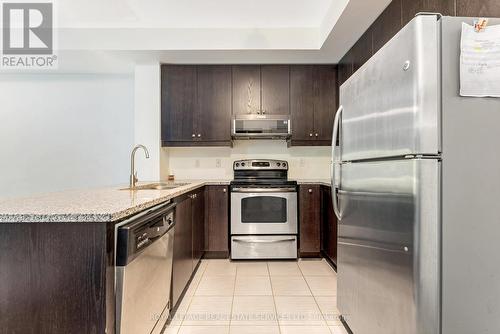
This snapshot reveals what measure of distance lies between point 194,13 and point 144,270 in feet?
8.16

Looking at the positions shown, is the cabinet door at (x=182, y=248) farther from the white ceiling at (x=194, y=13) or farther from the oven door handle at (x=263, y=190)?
the white ceiling at (x=194, y=13)

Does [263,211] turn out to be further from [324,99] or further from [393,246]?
[393,246]

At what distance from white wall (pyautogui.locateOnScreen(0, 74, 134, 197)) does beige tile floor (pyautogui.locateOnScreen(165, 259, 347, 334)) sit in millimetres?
2166

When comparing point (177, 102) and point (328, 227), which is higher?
point (177, 102)

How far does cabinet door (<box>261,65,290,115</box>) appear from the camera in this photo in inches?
142

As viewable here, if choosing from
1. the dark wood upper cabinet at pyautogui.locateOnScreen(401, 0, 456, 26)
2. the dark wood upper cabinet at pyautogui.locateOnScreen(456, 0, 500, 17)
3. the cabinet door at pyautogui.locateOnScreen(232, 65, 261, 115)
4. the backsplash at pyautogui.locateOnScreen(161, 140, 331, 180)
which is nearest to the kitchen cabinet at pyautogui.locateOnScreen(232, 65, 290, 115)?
the cabinet door at pyautogui.locateOnScreen(232, 65, 261, 115)

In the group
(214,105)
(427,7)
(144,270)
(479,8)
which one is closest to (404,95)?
(479,8)

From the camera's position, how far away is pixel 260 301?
90.9 inches

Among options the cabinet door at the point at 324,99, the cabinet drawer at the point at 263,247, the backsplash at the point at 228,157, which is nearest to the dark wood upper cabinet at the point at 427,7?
the cabinet door at the point at 324,99

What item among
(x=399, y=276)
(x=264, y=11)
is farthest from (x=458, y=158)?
(x=264, y=11)

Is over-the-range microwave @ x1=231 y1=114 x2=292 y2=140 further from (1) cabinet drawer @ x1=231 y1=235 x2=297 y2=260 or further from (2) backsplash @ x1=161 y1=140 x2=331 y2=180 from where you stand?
(1) cabinet drawer @ x1=231 y1=235 x2=297 y2=260

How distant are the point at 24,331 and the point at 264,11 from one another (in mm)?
2891

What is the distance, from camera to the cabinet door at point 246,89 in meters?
3.59

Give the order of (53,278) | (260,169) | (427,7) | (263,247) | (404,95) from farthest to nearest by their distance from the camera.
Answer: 1. (260,169)
2. (263,247)
3. (427,7)
4. (404,95)
5. (53,278)
